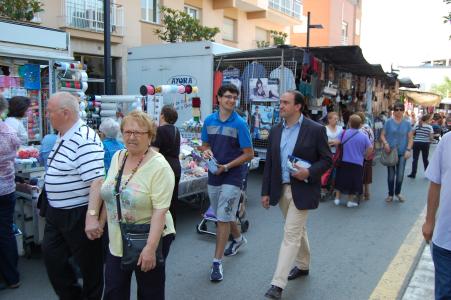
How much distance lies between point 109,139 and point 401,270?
11.0ft

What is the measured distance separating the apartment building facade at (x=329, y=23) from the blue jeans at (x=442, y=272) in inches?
1151

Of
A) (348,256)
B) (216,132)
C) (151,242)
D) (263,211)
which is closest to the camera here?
(151,242)

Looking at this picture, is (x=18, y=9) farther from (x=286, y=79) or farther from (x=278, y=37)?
(x=278, y=37)

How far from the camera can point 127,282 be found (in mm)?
2834

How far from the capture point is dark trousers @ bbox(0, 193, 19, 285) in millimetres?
3910

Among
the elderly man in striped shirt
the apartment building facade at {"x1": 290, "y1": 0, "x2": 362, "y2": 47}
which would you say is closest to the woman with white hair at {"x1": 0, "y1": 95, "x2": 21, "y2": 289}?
the elderly man in striped shirt

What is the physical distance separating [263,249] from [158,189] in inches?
112

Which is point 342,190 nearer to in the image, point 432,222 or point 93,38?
point 432,222

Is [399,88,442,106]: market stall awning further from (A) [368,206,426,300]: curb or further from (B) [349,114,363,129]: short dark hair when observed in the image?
(A) [368,206,426,300]: curb

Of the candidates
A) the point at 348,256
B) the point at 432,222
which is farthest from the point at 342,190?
the point at 432,222

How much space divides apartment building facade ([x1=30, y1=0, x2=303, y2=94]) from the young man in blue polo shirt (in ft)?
19.9

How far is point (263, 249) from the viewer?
521 cm

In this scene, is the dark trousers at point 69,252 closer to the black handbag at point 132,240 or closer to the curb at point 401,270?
the black handbag at point 132,240

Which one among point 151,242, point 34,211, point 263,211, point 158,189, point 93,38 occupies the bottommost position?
point 263,211
